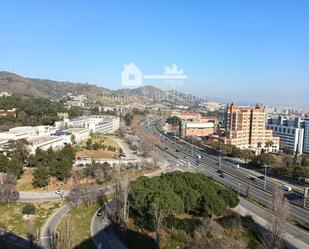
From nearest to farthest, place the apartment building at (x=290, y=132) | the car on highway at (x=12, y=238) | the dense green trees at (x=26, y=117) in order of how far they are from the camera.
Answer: the car on highway at (x=12, y=238) < the dense green trees at (x=26, y=117) < the apartment building at (x=290, y=132)

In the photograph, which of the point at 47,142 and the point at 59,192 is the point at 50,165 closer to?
the point at 59,192

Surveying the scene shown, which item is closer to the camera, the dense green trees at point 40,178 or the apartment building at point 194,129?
the dense green trees at point 40,178

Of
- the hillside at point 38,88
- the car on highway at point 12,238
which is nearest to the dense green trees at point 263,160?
the car on highway at point 12,238

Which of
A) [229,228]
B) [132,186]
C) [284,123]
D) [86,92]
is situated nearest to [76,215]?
[132,186]

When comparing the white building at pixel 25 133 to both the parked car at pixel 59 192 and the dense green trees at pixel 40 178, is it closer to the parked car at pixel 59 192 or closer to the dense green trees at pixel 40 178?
the dense green trees at pixel 40 178

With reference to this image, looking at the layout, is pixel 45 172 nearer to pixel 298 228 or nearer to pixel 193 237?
pixel 193 237

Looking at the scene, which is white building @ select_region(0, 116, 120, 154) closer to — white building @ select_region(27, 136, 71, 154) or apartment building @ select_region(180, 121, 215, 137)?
white building @ select_region(27, 136, 71, 154)
